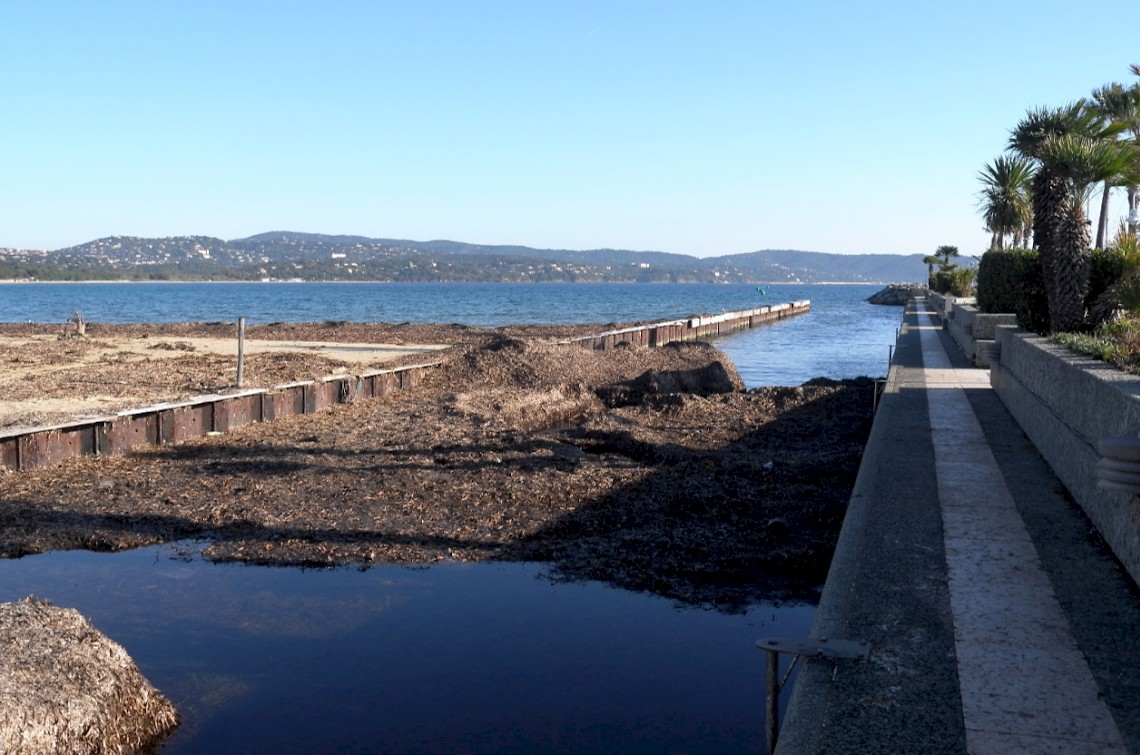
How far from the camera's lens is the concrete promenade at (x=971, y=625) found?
14.9ft

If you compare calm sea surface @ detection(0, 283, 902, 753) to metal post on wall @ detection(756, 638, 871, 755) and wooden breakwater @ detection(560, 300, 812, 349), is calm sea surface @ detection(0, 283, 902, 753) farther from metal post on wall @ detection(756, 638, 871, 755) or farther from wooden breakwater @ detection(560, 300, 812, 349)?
wooden breakwater @ detection(560, 300, 812, 349)

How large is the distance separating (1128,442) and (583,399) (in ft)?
49.4

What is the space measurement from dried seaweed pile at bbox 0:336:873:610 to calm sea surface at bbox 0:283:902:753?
427 mm

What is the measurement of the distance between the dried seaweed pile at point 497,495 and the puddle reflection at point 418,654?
42 cm

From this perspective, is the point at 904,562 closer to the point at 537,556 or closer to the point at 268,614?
the point at 537,556

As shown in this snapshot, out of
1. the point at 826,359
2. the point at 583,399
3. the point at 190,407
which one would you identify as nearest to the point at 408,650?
the point at 190,407

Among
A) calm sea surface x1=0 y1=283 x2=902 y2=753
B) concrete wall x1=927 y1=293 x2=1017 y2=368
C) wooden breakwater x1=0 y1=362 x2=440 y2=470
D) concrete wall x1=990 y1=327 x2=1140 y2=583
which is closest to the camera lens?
calm sea surface x1=0 y1=283 x2=902 y2=753

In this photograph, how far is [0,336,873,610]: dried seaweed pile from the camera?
957 centimetres

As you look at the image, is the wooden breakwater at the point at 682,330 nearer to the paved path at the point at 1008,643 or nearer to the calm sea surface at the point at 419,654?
the calm sea surface at the point at 419,654

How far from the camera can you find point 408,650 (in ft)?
25.4

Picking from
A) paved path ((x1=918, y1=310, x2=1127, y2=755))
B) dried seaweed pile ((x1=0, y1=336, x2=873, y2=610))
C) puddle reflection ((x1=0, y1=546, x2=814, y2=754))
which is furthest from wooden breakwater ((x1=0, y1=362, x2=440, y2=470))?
paved path ((x1=918, y1=310, x2=1127, y2=755))

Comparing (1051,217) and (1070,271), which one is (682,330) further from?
(1070,271)

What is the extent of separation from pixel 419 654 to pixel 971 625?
3732 mm

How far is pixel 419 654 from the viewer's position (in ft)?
25.2
